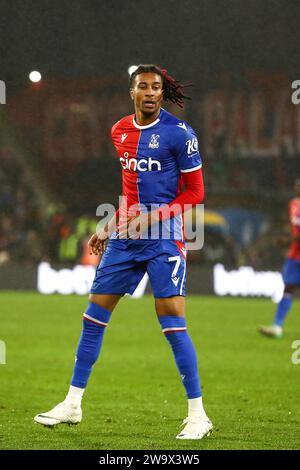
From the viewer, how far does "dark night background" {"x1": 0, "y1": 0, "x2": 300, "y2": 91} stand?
918 inches

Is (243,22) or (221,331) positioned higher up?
(243,22)

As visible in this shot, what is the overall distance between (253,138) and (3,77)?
20.8 feet

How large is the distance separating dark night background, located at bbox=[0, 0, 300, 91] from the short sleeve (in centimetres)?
1750

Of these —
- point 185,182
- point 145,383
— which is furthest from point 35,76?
point 185,182

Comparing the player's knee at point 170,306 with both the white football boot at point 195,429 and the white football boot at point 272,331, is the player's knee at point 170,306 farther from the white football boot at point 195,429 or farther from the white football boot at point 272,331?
the white football boot at point 272,331

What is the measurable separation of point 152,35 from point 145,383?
1582 centimetres

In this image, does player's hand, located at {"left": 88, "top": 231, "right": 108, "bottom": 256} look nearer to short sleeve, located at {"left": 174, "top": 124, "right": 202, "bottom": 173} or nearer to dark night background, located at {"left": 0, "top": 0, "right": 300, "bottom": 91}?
short sleeve, located at {"left": 174, "top": 124, "right": 202, "bottom": 173}

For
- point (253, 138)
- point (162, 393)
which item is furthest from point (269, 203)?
point (162, 393)

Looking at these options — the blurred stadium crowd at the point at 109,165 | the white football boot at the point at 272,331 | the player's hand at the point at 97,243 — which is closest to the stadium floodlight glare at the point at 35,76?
the blurred stadium crowd at the point at 109,165

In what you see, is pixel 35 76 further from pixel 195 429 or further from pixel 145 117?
pixel 195 429

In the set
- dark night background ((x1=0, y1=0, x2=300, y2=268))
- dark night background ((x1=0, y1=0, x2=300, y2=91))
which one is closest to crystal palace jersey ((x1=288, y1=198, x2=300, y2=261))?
dark night background ((x1=0, y1=0, x2=300, y2=268))

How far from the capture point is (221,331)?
45.4 feet
